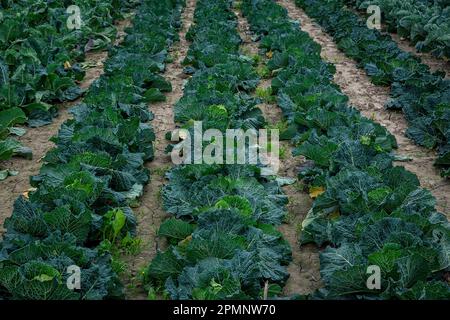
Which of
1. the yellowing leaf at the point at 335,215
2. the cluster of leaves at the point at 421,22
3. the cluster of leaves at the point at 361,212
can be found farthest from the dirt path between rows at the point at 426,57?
the yellowing leaf at the point at 335,215

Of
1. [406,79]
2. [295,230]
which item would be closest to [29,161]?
[295,230]

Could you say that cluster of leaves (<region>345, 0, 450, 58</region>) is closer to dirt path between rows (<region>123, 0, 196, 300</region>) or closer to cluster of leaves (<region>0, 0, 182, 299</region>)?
dirt path between rows (<region>123, 0, 196, 300</region>)

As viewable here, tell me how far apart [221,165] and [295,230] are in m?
0.94

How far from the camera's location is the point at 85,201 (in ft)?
16.4

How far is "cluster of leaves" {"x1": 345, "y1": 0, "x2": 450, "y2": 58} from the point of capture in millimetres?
9828

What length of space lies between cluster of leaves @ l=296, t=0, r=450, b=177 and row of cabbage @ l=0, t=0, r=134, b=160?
4.28 m

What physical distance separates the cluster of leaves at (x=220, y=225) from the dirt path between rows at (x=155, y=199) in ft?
0.51
